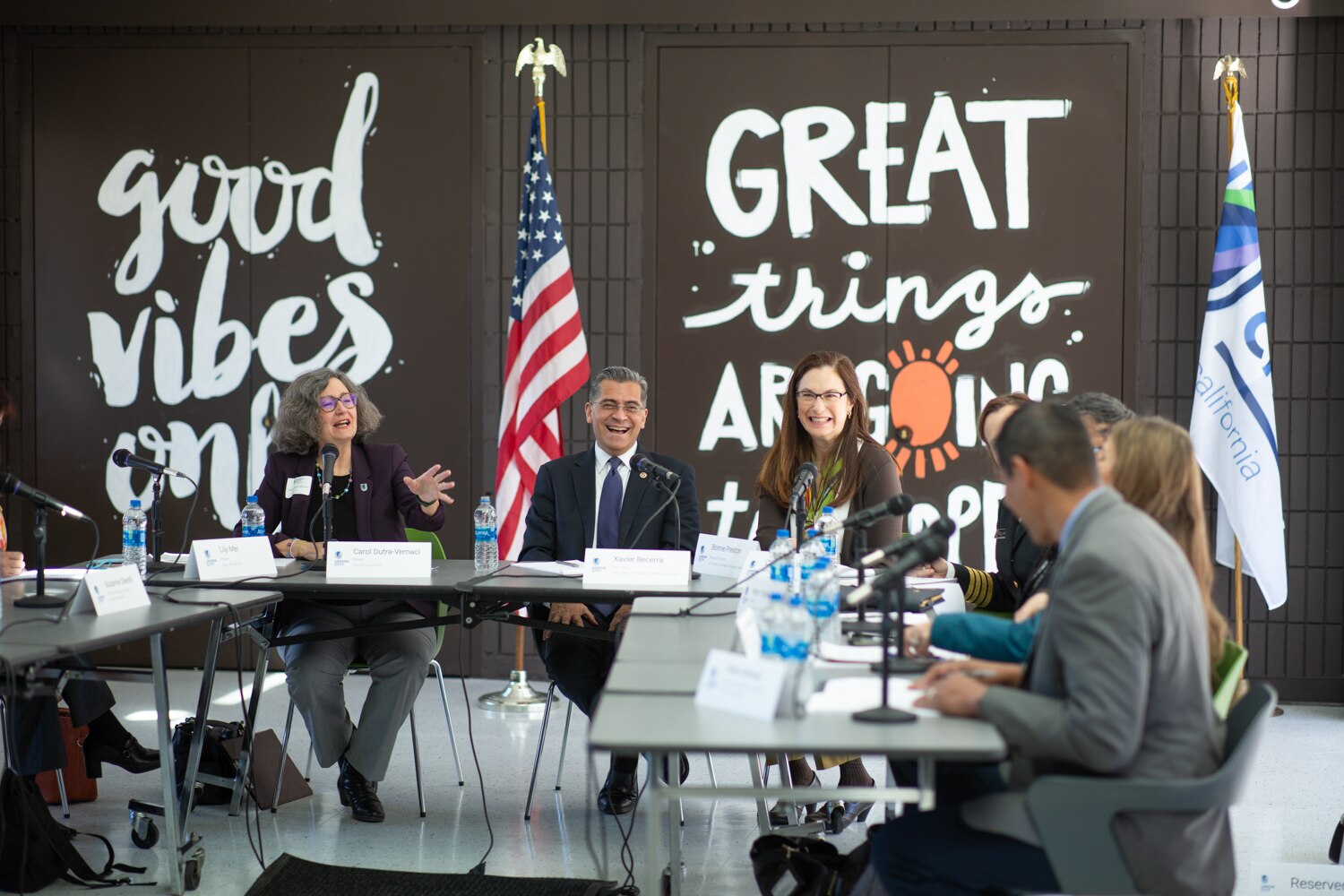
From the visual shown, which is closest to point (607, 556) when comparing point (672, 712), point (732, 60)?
point (672, 712)

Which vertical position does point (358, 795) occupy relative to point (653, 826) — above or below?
below

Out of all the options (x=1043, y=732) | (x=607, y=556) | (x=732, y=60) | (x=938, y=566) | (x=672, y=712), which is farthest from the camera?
(x=732, y=60)

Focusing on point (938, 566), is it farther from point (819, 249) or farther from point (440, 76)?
point (440, 76)

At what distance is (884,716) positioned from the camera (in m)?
2.07

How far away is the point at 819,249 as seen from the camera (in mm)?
5738

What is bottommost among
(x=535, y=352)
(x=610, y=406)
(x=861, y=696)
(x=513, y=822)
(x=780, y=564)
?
(x=513, y=822)

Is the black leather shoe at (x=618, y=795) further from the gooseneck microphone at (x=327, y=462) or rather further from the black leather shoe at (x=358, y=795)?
the gooseneck microphone at (x=327, y=462)

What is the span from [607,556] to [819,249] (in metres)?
2.57

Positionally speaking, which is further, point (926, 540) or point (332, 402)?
point (332, 402)

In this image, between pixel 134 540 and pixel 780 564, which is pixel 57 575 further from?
pixel 780 564

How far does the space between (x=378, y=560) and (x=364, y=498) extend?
1.94ft

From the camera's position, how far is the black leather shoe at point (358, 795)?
3.82 meters

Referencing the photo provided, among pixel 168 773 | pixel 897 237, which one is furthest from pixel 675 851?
pixel 897 237

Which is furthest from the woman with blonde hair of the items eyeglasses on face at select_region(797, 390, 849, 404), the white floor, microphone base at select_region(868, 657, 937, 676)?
eyeglasses on face at select_region(797, 390, 849, 404)
